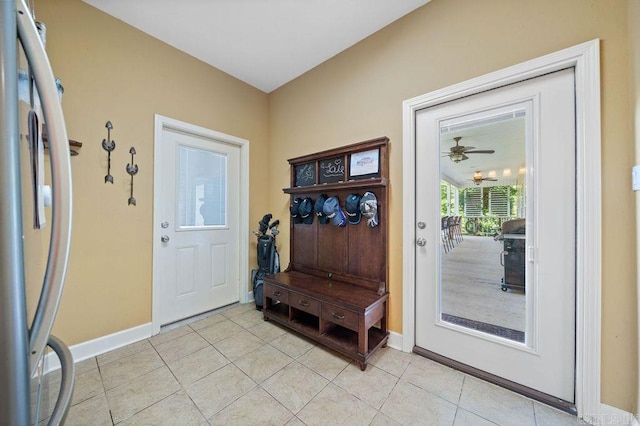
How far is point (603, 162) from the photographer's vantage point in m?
1.28

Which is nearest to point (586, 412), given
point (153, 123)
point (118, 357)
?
point (118, 357)

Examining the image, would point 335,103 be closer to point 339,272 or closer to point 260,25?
point 260,25

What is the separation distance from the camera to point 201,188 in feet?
8.67

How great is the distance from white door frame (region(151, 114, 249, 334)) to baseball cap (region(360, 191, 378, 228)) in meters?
1.56

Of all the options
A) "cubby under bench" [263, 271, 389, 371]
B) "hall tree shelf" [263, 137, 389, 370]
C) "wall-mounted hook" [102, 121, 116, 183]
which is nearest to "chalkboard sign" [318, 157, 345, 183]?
"hall tree shelf" [263, 137, 389, 370]

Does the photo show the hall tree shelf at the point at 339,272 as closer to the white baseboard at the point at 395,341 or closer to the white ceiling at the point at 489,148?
the white baseboard at the point at 395,341

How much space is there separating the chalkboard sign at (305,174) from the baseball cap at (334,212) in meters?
0.40

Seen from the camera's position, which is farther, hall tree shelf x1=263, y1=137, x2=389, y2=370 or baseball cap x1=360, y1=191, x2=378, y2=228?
baseball cap x1=360, y1=191, x2=378, y2=228

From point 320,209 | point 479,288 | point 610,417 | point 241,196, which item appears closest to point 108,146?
point 241,196

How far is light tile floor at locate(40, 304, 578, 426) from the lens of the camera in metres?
1.33

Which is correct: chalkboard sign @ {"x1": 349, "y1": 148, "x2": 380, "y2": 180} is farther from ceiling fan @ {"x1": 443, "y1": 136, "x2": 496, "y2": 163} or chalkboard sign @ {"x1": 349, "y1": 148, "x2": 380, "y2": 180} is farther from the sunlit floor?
the sunlit floor

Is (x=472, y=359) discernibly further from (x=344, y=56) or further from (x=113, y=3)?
(x=113, y=3)

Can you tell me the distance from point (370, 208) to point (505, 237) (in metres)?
0.97

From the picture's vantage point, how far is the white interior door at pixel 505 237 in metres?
1.42
